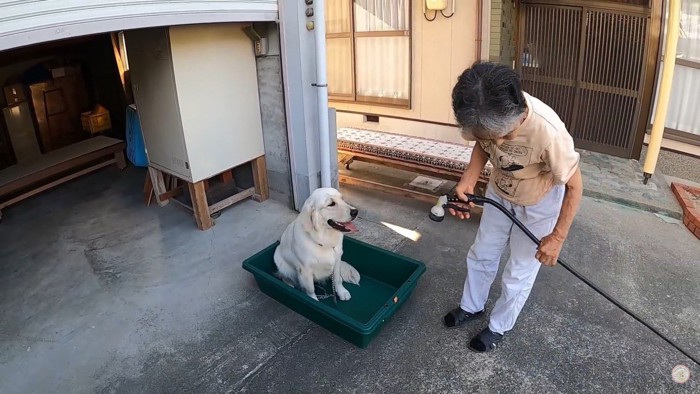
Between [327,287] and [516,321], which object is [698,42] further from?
[327,287]

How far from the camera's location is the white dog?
2910 mm

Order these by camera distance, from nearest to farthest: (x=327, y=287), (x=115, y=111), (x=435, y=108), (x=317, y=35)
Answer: (x=327, y=287) < (x=317, y=35) < (x=435, y=108) < (x=115, y=111)

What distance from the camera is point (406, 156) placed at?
4.89 m

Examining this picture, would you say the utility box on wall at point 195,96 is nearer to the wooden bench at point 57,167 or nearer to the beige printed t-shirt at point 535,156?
the wooden bench at point 57,167

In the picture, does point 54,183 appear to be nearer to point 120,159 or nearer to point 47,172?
point 47,172

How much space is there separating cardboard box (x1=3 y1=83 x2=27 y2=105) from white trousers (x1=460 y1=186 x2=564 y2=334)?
5.88 metres

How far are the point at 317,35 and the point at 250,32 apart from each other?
74 cm

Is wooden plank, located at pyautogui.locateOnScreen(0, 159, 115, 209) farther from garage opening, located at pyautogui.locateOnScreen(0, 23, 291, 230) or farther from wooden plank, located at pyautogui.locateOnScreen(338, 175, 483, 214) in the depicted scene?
wooden plank, located at pyautogui.locateOnScreen(338, 175, 483, 214)

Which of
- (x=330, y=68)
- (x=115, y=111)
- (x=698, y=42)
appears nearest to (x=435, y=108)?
(x=330, y=68)

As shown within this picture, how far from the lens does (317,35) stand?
3.98 metres

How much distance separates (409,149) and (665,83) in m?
2.67

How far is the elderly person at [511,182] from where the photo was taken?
Answer: 2055mm

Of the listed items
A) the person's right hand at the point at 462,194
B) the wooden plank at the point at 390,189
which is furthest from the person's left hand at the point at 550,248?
the wooden plank at the point at 390,189

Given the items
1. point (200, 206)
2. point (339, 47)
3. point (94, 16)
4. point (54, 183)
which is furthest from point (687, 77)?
point (54, 183)
